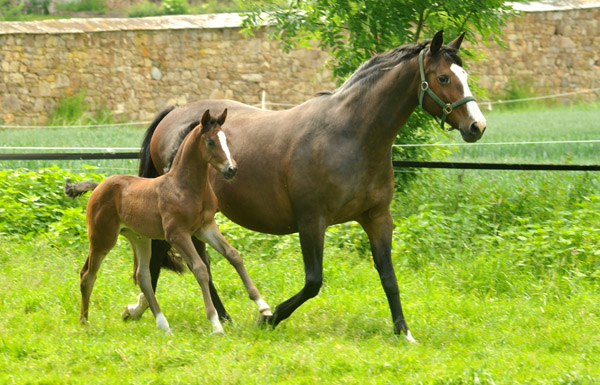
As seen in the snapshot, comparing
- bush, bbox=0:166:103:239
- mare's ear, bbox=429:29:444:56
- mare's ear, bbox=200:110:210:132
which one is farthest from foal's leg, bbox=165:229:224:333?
bush, bbox=0:166:103:239

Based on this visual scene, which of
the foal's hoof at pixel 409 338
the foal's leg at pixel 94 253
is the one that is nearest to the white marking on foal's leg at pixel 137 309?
the foal's leg at pixel 94 253

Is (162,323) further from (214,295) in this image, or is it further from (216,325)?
(214,295)

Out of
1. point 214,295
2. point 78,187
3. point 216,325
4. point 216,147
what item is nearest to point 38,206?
point 78,187

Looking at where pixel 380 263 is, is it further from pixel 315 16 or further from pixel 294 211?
pixel 315 16

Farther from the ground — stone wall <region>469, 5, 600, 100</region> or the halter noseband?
the halter noseband

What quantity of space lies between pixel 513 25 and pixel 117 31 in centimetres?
1122

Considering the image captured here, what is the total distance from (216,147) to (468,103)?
1.75 m

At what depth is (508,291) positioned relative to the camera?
744 cm

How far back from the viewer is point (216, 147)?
5.90 m

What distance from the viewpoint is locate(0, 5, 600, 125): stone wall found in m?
20.1

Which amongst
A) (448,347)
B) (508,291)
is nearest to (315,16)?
(508,291)

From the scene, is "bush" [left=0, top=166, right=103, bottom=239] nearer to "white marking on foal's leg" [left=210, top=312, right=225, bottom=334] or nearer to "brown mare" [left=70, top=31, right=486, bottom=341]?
"brown mare" [left=70, top=31, right=486, bottom=341]

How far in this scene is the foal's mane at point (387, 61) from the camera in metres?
5.87

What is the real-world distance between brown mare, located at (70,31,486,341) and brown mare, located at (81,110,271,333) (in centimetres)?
47
